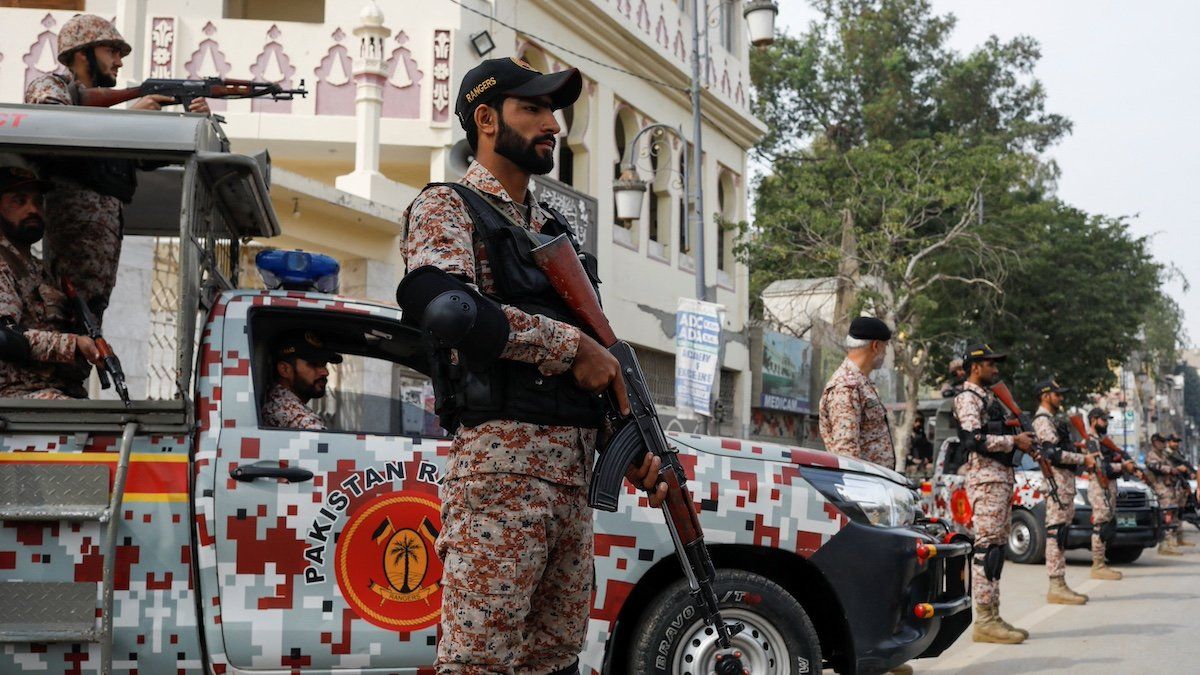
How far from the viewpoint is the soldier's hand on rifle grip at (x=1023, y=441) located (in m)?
8.18

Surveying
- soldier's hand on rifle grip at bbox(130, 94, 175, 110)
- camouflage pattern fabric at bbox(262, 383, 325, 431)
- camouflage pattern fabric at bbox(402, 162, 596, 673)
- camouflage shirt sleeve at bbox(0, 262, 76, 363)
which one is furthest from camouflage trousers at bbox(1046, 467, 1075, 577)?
camouflage shirt sleeve at bbox(0, 262, 76, 363)

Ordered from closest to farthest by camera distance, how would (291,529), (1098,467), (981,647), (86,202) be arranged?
1. (291,529)
2. (86,202)
3. (981,647)
4. (1098,467)

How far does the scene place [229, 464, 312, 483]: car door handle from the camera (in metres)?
4.25

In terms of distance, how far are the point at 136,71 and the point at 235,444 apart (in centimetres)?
1179

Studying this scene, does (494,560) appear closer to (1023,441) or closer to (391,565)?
(391,565)

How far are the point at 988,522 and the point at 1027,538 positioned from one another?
7448 millimetres

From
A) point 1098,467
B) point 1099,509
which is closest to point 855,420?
point 1098,467

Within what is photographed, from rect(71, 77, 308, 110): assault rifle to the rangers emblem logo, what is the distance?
7.68 ft

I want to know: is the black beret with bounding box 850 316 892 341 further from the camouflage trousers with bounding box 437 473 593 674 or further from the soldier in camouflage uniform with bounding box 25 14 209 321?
the camouflage trousers with bounding box 437 473 593 674

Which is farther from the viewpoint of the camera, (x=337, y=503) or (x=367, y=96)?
(x=367, y=96)

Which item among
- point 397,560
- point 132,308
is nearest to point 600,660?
point 397,560

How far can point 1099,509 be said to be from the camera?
1358 centimetres

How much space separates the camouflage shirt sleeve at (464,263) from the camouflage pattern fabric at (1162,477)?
1851 cm

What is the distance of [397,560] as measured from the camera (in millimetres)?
4312
